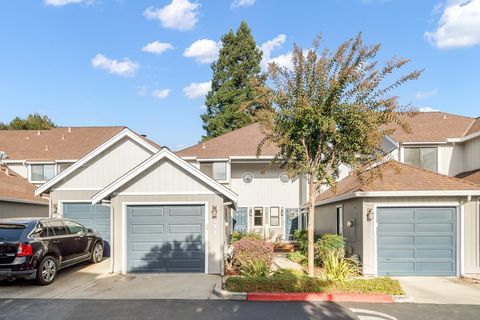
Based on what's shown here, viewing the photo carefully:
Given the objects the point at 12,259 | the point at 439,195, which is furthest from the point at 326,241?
the point at 12,259

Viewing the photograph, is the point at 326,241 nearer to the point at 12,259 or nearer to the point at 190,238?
the point at 190,238

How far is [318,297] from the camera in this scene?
9688 mm

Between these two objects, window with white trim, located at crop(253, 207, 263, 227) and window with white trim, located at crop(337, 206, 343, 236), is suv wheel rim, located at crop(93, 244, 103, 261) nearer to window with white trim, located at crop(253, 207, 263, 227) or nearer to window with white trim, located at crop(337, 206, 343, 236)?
window with white trim, located at crop(337, 206, 343, 236)

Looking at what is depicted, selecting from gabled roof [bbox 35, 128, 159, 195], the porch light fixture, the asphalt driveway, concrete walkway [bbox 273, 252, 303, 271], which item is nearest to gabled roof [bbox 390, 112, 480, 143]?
concrete walkway [bbox 273, 252, 303, 271]

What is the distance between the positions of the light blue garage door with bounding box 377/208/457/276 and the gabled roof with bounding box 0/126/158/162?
1703 cm

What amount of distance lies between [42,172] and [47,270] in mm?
15507

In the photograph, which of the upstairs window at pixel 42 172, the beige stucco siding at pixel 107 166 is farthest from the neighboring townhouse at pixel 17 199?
the upstairs window at pixel 42 172

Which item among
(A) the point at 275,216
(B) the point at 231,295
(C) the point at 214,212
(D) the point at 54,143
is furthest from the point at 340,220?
(D) the point at 54,143

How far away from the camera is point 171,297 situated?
9.97 m

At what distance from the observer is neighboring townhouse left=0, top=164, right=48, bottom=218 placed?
16920 millimetres

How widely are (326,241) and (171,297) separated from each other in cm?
664

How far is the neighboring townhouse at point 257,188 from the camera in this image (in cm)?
2448

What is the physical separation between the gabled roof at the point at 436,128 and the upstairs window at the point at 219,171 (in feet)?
32.5

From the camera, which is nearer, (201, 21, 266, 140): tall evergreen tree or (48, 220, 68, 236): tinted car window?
(48, 220, 68, 236): tinted car window
